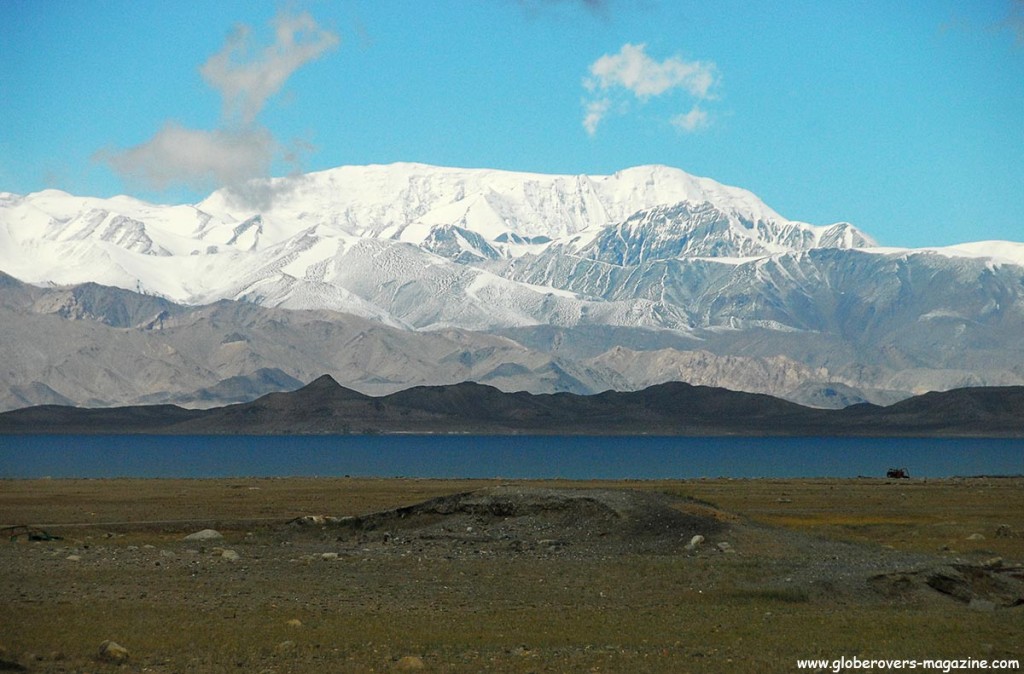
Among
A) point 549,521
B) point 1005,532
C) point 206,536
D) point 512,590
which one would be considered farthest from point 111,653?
point 1005,532

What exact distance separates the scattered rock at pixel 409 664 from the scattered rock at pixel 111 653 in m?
4.37

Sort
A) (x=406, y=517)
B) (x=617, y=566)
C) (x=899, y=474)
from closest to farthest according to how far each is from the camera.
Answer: (x=617, y=566)
(x=406, y=517)
(x=899, y=474)

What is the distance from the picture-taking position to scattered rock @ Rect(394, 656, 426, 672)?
22391mm

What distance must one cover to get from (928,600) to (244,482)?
236ft

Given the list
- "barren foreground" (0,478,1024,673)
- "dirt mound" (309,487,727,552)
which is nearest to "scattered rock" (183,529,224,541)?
"barren foreground" (0,478,1024,673)

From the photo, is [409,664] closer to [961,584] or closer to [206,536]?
[961,584]

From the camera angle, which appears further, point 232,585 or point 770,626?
point 232,585

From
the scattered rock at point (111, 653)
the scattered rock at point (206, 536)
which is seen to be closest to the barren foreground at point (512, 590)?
the scattered rock at point (111, 653)

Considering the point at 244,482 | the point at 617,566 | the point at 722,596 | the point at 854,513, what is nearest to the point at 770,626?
the point at 722,596

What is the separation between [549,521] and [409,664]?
65.0 feet

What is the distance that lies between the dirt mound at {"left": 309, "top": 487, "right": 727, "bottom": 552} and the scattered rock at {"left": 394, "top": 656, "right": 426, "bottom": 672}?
1609cm

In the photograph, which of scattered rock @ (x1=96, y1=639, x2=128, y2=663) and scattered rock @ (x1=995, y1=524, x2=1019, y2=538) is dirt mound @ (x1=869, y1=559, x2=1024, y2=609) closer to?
scattered rock @ (x1=995, y1=524, x2=1019, y2=538)

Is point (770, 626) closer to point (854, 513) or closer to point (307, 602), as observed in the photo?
point (307, 602)

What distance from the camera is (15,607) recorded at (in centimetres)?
2669
